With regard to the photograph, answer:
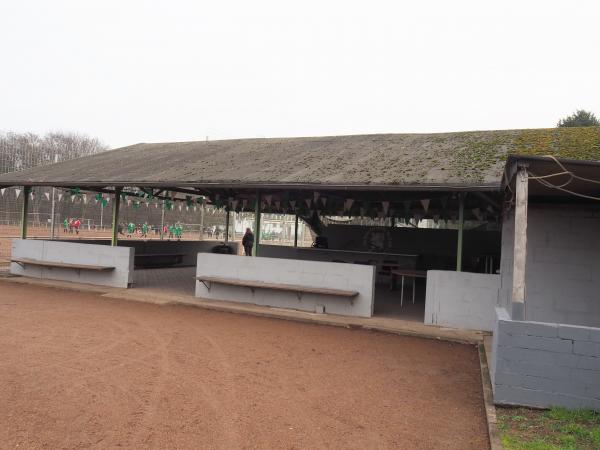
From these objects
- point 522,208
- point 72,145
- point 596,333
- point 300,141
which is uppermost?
point 72,145

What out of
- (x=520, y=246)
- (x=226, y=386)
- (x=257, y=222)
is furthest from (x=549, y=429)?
(x=257, y=222)

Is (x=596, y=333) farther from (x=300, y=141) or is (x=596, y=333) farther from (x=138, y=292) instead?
(x=300, y=141)

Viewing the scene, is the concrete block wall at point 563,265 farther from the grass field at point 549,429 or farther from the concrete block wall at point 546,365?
the grass field at point 549,429

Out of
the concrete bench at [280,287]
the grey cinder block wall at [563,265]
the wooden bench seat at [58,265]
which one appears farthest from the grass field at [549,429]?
the wooden bench seat at [58,265]

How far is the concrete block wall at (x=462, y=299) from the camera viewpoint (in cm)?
818

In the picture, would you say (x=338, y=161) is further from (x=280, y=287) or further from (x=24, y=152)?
(x=24, y=152)

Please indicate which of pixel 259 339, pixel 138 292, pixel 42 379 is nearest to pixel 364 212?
pixel 138 292

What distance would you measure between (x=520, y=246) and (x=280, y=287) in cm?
548

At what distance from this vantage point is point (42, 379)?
16.2 ft

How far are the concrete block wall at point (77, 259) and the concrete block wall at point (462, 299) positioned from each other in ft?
23.5

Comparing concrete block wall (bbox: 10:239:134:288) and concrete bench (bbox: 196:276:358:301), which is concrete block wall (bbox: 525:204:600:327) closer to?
concrete bench (bbox: 196:276:358:301)

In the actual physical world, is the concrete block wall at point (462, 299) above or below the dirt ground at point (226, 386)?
above

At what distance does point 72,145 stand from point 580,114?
44.6 metres

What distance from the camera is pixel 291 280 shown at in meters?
9.75
